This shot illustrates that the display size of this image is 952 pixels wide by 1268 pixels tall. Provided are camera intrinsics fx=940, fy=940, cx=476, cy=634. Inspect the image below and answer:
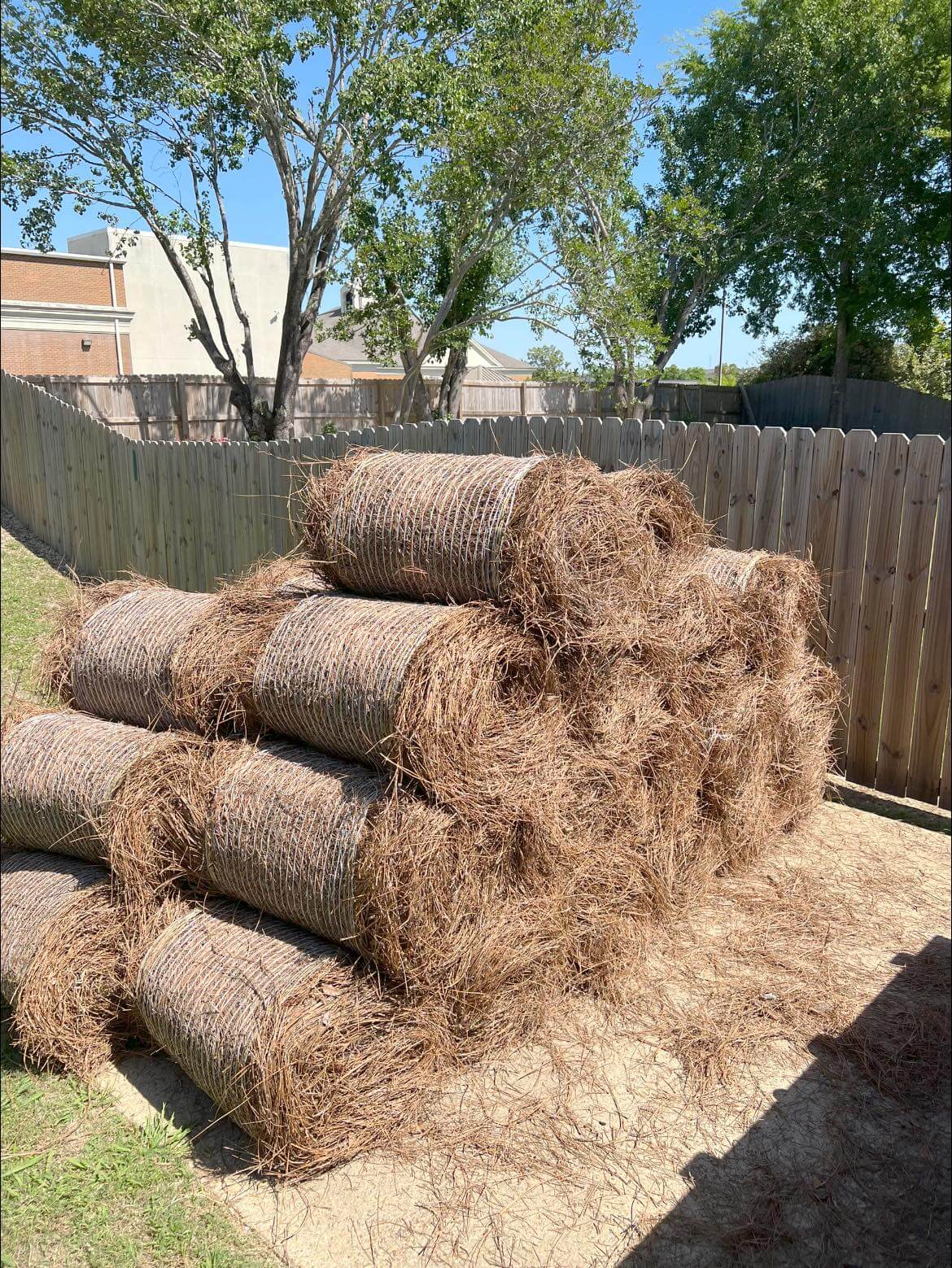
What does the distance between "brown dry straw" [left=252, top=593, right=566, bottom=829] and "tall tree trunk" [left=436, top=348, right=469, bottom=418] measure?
15721mm

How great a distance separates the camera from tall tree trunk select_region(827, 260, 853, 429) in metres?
23.5

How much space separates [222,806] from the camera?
324 centimetres

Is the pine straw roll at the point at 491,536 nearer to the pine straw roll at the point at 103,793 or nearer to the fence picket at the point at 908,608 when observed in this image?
the pine straw roll at the point at 103,793

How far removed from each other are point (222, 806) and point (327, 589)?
3.40 ft

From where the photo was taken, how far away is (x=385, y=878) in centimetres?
281

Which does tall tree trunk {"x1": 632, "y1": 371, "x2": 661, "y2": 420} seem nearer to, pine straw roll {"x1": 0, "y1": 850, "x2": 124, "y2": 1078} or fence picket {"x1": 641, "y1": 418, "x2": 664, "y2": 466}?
fence picket {"x1": 641, "y1": 418, "x2": 664, "y2": 466}

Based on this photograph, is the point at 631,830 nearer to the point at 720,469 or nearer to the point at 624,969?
the point at 624,969

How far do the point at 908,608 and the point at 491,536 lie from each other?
294 cm

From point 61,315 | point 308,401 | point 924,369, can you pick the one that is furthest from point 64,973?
point 924,369

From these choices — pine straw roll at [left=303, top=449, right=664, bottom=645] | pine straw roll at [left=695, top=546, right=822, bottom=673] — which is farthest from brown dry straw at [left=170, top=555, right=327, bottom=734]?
pine straw roll at [left=695, top=546, right=822, bottom=673]

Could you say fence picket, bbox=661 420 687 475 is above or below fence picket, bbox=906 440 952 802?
above

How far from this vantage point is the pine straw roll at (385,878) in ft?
9.45

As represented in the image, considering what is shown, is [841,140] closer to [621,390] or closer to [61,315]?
[621,390]

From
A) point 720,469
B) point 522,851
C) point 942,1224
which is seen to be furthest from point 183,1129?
point 720,469
